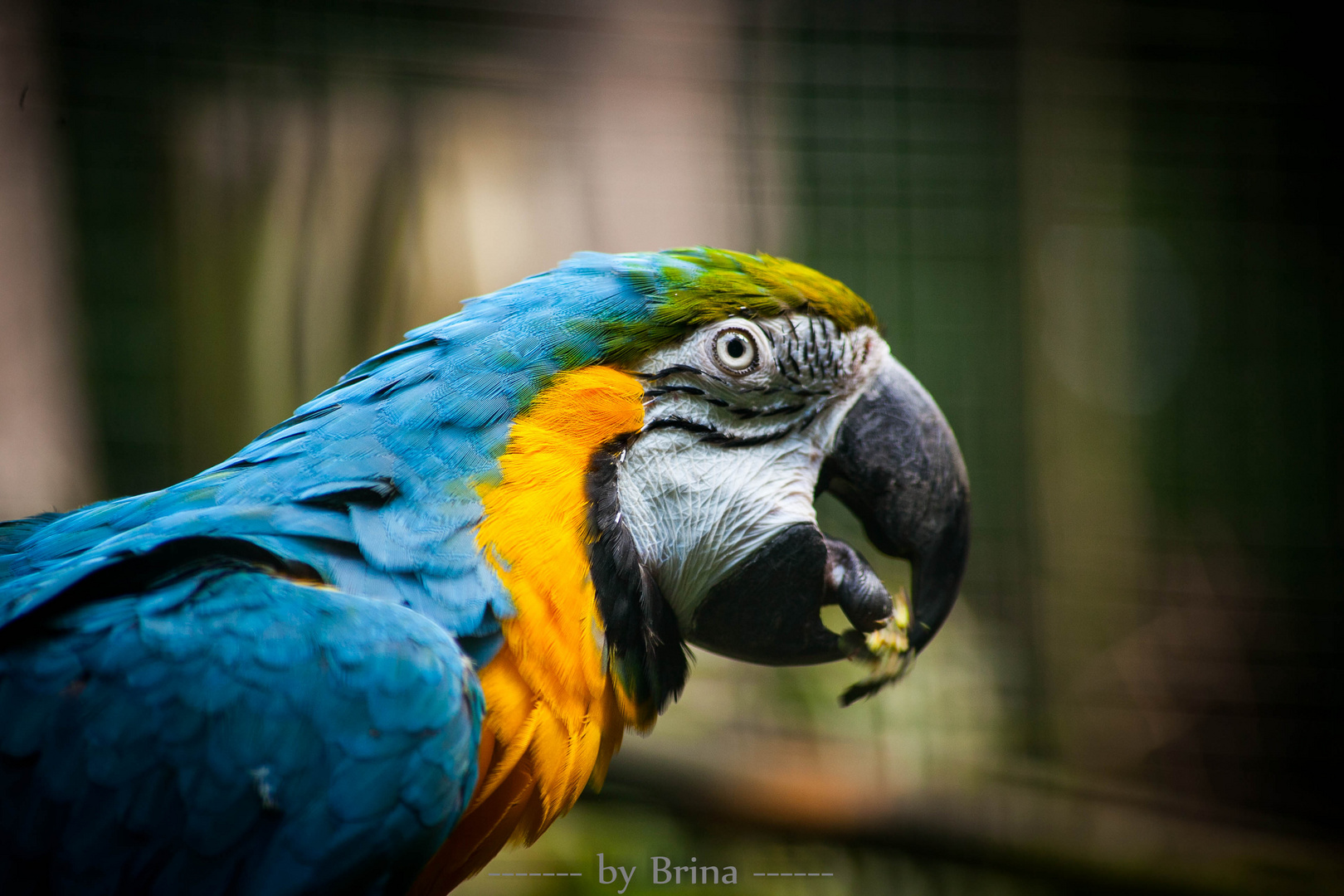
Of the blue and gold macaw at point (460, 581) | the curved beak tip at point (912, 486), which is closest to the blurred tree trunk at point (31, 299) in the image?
the blue and gold macaw at point (460, 581)

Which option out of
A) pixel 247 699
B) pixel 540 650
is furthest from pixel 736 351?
pixel 247 699

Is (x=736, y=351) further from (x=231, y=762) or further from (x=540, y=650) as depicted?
(x=231, y=762)

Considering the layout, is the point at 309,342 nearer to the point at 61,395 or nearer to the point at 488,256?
the point at 488,256

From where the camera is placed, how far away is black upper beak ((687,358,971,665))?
3.03ft

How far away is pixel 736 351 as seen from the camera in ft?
3.05

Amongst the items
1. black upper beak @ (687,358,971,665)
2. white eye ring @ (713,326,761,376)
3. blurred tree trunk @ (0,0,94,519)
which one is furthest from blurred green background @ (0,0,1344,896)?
white eye ring @ (713,326,761,376)

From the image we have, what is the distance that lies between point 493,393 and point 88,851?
489mm

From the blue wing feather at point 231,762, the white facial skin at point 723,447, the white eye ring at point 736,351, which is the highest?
the white eye ring at point 736,351

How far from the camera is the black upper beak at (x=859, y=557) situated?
924 mm

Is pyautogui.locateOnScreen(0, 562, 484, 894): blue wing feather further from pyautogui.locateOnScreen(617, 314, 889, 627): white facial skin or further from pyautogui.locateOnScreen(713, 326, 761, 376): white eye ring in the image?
pyautogui.locateOnScreen(713, 326, 761, 376): white eye ring

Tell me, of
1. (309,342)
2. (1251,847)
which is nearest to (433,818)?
(309,342)

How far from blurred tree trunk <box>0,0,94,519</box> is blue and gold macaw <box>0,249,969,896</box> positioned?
1.02m

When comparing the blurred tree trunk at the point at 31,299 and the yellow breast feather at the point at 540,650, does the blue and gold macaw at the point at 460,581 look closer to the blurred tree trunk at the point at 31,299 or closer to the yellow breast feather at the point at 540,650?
the yellow breast feather at the point at 540,650

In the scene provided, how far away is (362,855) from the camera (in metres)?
0.64
